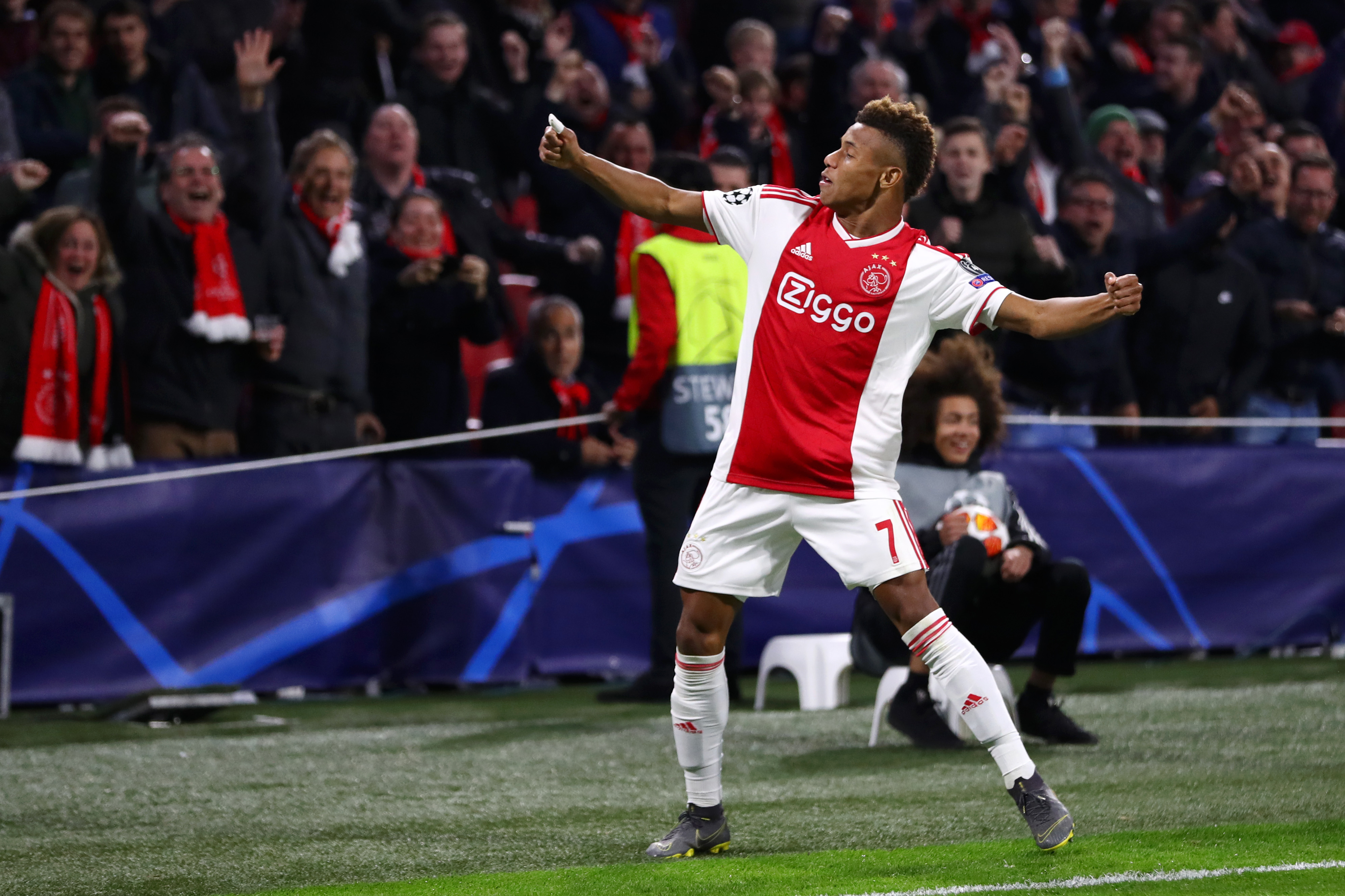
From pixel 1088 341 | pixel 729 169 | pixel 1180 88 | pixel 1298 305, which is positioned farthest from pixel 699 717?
pixel 1180 88

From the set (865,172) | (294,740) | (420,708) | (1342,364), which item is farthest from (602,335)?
(865,172)

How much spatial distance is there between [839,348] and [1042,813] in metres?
1.36

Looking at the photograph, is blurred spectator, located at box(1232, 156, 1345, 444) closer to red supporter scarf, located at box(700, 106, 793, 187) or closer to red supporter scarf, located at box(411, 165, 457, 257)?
red supporter scarf, located at box(700, 106, 793, 187)

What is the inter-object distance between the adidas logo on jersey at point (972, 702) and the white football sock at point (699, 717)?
664 mm

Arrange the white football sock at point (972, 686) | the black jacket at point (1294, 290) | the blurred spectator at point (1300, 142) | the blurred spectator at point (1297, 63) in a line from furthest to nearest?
the blurred spectator at point (1297, 63) < the blurred spectator at point (1300, 142) < the black jacket at point (1294, 290) < the white football sock at point (972, 686)

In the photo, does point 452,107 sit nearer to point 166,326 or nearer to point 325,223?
point 325,223

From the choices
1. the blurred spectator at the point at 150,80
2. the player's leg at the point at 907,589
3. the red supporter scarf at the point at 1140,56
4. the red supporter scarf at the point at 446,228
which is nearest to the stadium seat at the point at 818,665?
the red supporter scarf at the point at 446,228

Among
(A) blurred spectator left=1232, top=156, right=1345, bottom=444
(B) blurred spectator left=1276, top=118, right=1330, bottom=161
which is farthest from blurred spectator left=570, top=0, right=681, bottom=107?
(B) blurred spectator left=1276, top=118, right=1330, bottom=161

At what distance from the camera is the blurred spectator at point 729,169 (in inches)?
344

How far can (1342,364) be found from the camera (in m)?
11.7

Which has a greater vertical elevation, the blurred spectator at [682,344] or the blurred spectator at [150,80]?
the blurred spectator at [150,80]

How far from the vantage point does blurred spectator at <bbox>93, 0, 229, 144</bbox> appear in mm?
9852

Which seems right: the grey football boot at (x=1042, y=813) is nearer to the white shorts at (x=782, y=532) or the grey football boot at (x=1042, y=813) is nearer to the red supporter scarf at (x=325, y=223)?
the white shorts at (x=782, y=532)

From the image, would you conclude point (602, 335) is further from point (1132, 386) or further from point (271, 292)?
point (1132, 386)
